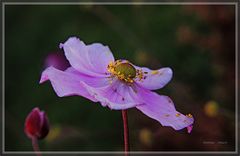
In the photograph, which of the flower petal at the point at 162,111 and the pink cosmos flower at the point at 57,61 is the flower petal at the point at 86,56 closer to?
the flower petal at the point at 162,111

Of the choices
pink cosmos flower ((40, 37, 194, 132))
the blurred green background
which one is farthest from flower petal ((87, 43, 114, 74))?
the blurred green background

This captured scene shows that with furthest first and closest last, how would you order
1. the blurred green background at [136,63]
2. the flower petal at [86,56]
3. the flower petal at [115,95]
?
1. the blurred green background at [136,63]
2. the flower petal at [86,56]
3. the flower petal at [115,95]

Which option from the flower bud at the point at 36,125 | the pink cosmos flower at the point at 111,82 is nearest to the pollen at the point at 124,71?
the pink cosmos flower at the point at 111,82

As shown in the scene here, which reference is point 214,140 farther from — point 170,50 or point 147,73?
point 147,73

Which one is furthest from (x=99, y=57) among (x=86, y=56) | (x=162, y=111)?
(x=162, y=111)

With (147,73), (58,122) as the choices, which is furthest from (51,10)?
(147,73)

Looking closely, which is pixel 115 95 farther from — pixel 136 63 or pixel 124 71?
pixel 136 63

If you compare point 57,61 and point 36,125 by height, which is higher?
point 57,61
